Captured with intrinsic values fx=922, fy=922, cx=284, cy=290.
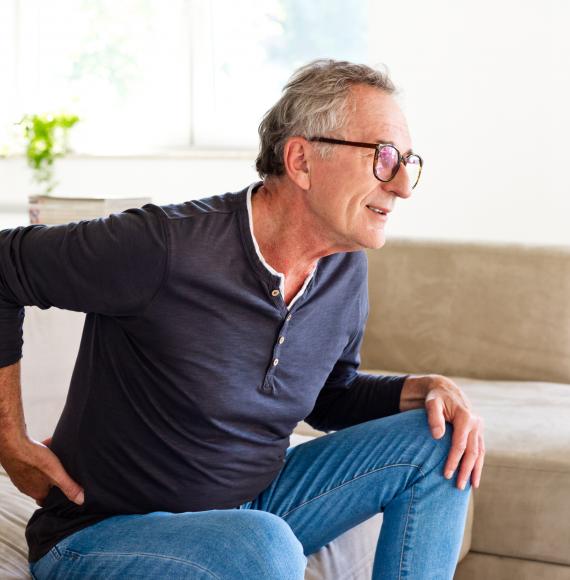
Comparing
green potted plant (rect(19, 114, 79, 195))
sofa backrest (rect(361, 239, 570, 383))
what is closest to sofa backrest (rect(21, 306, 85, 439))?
sofa backrest (rect(361, 239, 570, 383))

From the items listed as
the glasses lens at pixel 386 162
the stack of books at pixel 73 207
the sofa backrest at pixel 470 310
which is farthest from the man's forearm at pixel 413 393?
the stack of books at pixel 73 207

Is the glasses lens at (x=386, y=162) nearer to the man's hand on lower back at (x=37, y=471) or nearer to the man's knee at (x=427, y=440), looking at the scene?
the man's knee at (x=427, y=440)

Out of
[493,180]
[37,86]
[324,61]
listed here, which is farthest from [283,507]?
[37,86]

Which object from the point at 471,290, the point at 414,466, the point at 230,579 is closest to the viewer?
the point at 230,579

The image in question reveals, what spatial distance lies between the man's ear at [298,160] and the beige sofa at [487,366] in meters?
0.60

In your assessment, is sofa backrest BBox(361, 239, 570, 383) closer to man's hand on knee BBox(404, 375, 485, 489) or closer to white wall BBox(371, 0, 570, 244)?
white wall BBox(371, 0, 570, 244)

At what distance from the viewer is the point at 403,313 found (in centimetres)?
270

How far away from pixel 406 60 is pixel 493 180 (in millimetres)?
558

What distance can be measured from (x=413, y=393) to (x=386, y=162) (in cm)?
42

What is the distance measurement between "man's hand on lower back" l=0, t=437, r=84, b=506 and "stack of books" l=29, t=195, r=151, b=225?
1433 millimetres

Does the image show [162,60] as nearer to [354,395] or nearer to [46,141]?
[46,141]

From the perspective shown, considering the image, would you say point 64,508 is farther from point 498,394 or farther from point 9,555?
point 498,394

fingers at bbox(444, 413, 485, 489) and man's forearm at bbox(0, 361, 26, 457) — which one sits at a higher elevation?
man's forearm at bbox(0, 361, 26, 457)

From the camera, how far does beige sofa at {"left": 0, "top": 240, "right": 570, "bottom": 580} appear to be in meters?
1.90
